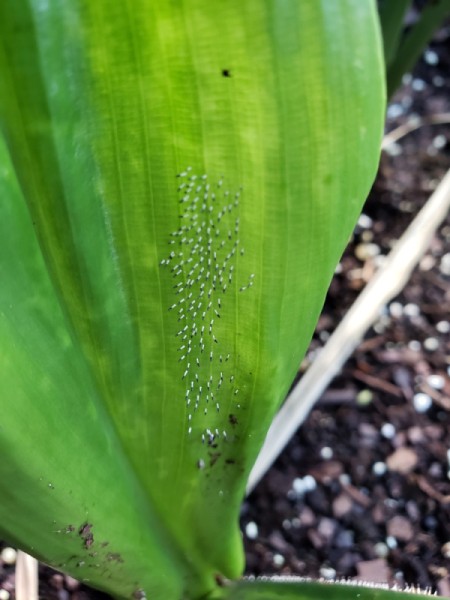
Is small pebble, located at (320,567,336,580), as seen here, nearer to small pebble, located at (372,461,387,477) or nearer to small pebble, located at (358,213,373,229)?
small pebble, located at (372,461,387,477)

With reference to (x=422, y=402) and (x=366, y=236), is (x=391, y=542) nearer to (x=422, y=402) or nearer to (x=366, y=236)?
(x=422, y=402)

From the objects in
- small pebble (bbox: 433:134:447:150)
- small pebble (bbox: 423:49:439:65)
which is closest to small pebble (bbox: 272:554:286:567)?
small pebble (bbox: 433:134:447:150)

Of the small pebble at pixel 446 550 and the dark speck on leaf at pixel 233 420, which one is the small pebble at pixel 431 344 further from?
the dark speck on leaf at pixel 233 420

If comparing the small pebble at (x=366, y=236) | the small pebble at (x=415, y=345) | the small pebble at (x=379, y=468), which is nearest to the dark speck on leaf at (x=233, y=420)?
the small pebble at (x=379, y=468)

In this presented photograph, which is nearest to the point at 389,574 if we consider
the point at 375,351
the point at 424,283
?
the point at 375,351

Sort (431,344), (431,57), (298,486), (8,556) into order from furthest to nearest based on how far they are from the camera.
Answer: (431,57) < (431,344) < (298,486) < (8,556)

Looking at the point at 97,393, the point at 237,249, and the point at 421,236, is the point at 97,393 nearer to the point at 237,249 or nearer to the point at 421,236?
the point at 237,249

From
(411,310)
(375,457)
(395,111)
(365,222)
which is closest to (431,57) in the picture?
(395,111)
